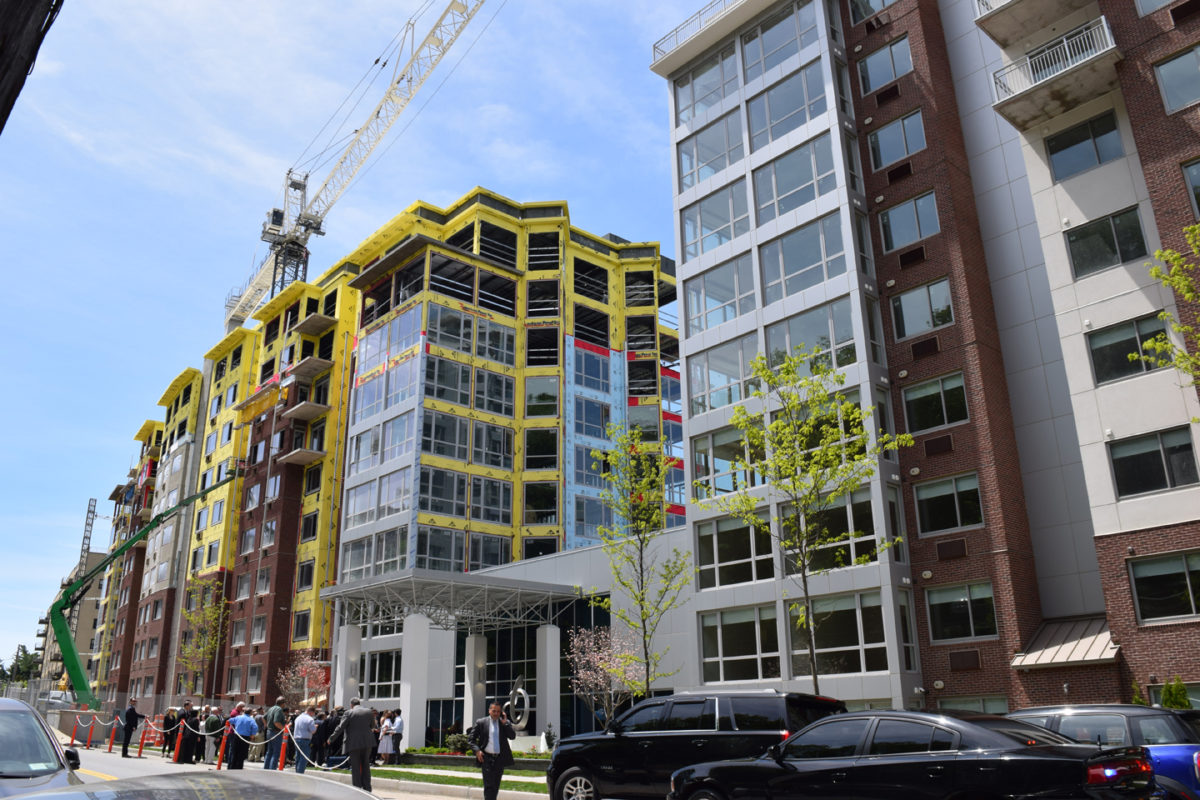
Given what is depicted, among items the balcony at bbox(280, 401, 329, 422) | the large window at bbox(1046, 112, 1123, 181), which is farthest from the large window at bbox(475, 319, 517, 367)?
the large window at bbox(1046, 112, 1123, 181)

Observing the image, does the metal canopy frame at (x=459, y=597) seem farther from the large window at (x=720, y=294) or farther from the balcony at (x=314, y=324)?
the balcony at (x=314, y=324)

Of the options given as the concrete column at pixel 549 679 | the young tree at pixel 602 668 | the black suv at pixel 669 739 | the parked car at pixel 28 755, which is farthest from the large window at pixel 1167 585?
the parked car at pixel 28 755

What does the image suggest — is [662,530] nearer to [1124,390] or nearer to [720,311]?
[720,311]

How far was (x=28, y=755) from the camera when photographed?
7.73 meters

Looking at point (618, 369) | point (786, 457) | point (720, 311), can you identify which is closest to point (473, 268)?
point (618, 369)

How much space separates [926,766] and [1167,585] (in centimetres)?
1521

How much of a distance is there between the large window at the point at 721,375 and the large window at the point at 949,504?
22.5 ft

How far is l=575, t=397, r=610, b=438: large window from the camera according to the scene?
50938 millimetres

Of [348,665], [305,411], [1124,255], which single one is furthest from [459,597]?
[305,411]

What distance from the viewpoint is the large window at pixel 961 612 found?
2458cm

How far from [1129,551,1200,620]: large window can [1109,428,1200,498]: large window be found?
1.67 m

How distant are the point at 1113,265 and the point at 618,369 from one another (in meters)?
33.1

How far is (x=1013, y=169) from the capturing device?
92.7ft

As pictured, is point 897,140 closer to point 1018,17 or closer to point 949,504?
point 1018,17
